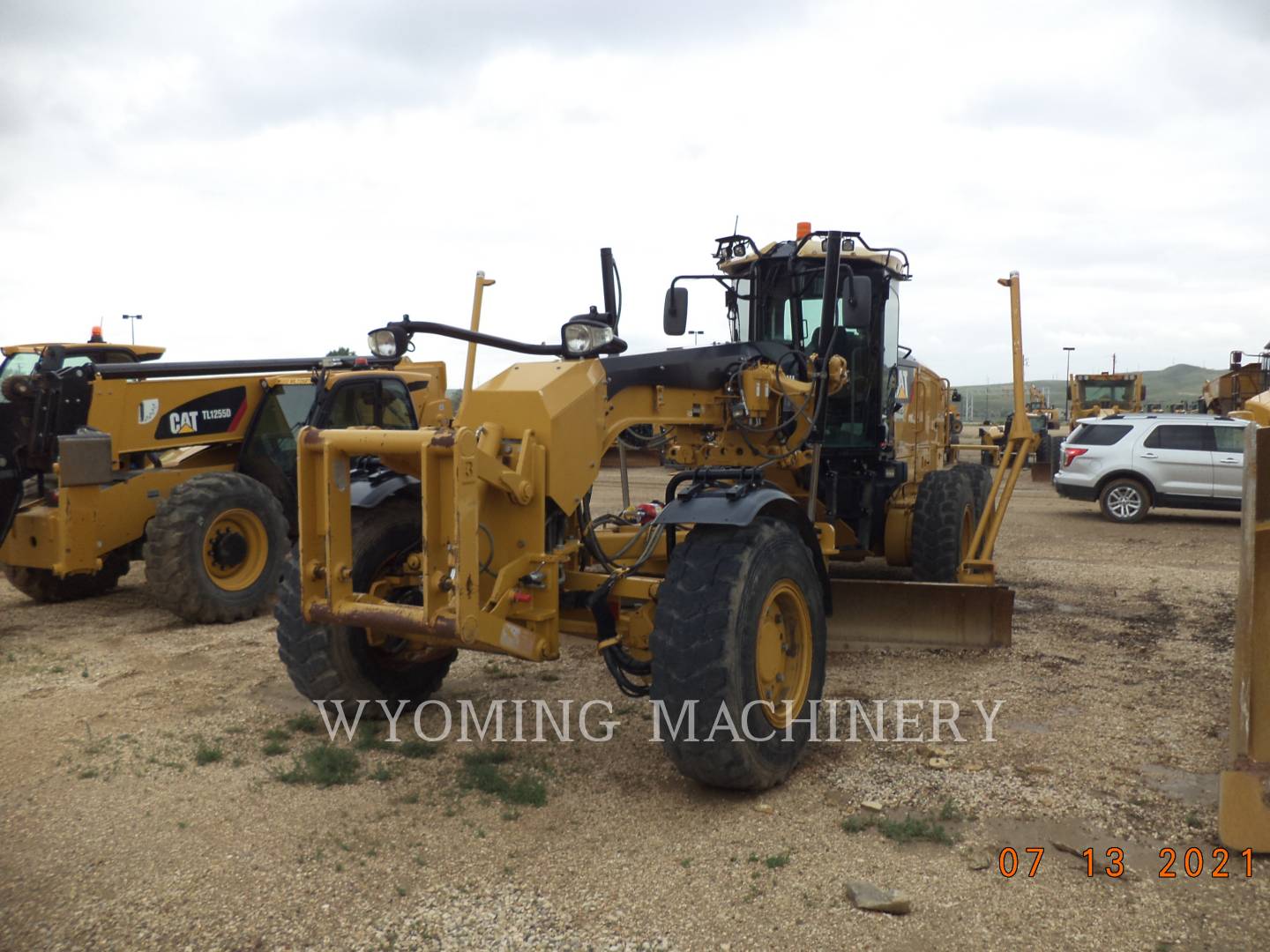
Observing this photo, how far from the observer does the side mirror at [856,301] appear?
5559mm

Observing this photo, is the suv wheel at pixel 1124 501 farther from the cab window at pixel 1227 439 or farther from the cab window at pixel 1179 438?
the cab window at pixel 1227 439

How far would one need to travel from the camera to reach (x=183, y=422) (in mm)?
8898

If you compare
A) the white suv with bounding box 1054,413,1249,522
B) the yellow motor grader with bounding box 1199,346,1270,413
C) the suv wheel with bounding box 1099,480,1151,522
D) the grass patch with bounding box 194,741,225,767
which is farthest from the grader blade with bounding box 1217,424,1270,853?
the yellow motor grader with bounding box 1199,346,1270,413

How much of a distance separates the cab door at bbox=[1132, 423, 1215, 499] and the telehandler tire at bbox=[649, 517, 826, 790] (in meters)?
11.7

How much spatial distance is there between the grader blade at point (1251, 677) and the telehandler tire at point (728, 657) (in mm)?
1697

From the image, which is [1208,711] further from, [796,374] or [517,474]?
[517,474]

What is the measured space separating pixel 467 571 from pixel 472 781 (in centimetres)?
113

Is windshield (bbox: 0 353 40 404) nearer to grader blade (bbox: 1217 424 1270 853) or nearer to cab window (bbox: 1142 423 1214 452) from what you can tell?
grader blade (bbox: 1217 424 1270 853)

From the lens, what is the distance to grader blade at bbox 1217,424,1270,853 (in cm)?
379

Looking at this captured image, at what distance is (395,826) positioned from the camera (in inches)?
164

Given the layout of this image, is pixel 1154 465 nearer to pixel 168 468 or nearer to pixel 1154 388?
pixel 168 468

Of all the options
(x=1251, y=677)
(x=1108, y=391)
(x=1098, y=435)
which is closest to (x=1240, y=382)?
(x=1108, y=391)
